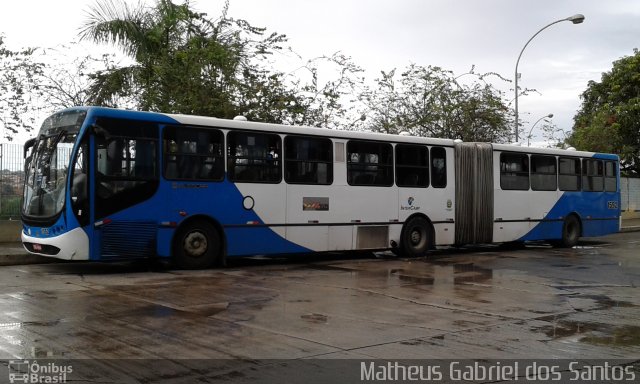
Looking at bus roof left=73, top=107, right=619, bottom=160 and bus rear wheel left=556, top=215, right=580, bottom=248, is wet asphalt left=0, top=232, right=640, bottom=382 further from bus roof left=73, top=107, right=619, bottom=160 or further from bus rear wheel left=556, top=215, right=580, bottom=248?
bus rear wheel left=556, top=215, right=580, bottom=248

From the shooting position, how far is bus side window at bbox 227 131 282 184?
13.3m

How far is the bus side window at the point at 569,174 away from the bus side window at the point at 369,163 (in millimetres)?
6864

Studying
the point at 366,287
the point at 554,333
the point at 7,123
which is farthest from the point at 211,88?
the point at 554,333

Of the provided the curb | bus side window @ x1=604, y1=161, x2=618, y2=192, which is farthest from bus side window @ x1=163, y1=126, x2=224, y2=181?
bus side window @ x1=604, y1=161, x2=618, y2=192

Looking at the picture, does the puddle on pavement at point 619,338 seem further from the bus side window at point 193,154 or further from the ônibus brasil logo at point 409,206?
the ônibus brasil logo at point 409,206

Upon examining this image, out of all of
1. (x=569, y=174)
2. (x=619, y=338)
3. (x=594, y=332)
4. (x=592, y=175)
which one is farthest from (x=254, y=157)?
(x=592, y=175)

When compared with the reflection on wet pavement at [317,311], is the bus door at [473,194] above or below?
above

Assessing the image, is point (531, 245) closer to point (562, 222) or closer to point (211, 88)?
point (562, 222)

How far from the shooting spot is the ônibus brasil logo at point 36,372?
5090 mm

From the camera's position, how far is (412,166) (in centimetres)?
1647

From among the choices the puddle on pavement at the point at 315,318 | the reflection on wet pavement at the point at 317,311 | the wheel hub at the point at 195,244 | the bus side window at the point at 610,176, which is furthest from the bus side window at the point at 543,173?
the puddle on pavement at the point at 315,318

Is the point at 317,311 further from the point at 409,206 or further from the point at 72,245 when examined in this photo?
the point at 409,206

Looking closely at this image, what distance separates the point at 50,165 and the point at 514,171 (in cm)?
1253

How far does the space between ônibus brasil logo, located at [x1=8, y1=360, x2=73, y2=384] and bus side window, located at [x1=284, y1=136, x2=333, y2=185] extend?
29.0ft
